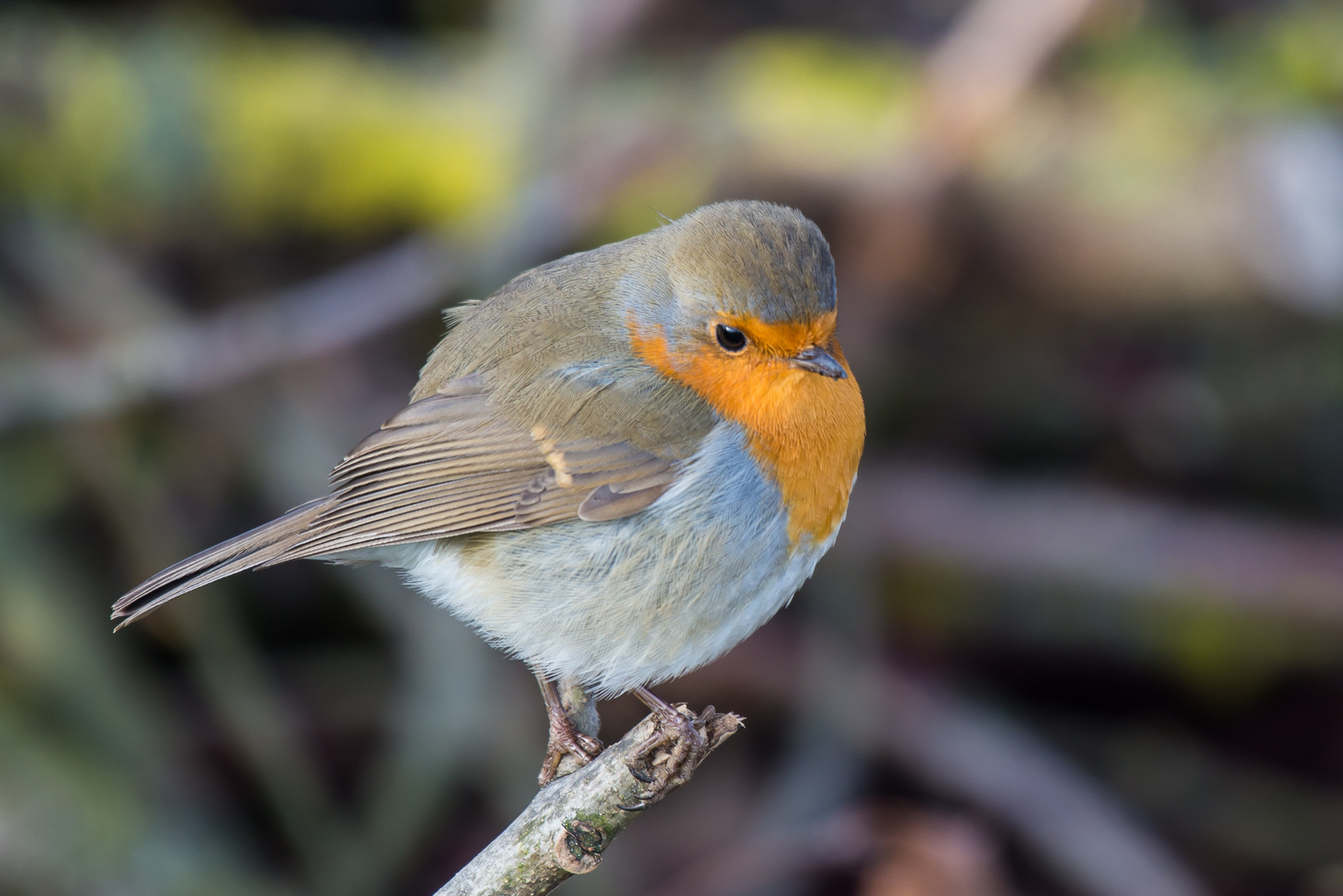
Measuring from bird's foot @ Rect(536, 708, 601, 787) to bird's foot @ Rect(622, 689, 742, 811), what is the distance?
44 centimetres

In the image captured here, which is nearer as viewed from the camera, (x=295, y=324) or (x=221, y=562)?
(x=221, y=562)

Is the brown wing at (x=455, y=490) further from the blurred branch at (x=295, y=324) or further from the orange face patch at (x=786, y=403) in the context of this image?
the blurred branch at (x=295, y=324)

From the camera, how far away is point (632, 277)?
258 centimetres

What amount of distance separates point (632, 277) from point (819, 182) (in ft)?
7.60

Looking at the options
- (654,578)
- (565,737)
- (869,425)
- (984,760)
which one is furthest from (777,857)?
A: (869,425)

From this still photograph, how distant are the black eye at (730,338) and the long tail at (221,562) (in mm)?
820

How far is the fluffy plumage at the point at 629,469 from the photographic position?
7.94 ft

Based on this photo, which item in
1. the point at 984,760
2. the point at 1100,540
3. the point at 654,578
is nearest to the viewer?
the point at 654,578

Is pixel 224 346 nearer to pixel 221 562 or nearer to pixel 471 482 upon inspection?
pixel 221 562

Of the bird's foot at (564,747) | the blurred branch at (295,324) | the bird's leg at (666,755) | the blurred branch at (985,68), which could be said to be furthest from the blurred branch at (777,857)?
the blurred branch at (985,68)

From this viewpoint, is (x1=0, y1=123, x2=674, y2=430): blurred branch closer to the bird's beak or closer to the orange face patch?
the orange face patch

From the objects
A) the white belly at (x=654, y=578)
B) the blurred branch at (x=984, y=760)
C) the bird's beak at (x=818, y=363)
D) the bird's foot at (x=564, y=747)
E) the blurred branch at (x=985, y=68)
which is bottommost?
the blurred branch at (x=984, y=760)

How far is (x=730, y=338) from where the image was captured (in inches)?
98.8

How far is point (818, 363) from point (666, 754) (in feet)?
2.69
